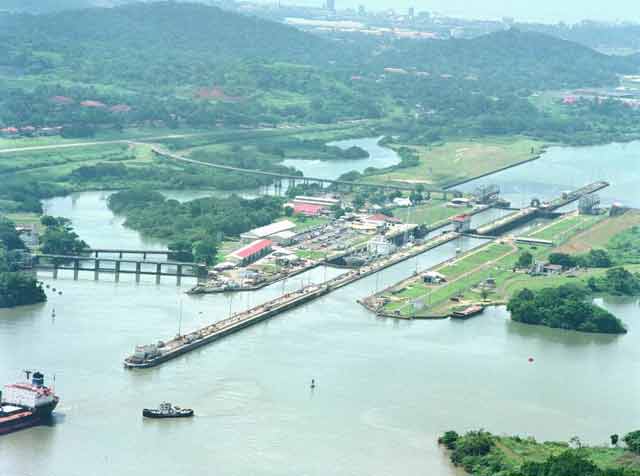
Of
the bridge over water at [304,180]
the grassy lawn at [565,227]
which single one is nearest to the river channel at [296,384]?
the grassy lawn at [565,227]

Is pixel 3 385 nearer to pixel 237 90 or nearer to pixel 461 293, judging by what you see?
pixel 461 293

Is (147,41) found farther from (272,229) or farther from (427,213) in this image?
(272,229)

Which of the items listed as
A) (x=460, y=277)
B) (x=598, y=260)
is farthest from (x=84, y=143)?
(x=460, y=277)

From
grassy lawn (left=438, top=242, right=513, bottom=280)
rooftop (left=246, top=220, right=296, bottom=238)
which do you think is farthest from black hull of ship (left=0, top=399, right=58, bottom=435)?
rooftop (left=246, top=220, right=296, bottom=238)

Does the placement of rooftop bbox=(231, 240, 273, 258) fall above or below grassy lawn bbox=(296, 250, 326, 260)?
above

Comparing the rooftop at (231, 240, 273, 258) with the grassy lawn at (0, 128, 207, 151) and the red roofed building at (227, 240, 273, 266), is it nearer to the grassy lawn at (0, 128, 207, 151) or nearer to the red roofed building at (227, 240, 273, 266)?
the red roofed building at (227, 240, 273, 266)

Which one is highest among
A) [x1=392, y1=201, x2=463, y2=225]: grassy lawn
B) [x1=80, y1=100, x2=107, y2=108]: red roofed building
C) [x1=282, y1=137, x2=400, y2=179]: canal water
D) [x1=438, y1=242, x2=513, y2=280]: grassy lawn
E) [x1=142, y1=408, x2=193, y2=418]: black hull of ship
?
[x1=80, y1=100, x2=107, y2=108]: red roofed building

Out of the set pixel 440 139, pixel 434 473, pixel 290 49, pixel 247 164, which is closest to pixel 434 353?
pixel 434 473
